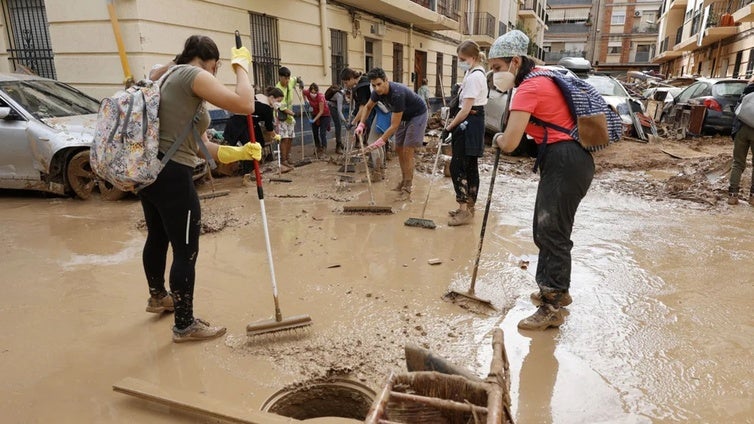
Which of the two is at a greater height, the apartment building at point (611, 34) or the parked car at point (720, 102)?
the apartment building at point (611, 34)

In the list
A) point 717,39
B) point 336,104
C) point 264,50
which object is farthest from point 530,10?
point 264,50

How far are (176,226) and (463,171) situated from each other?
10.9ft

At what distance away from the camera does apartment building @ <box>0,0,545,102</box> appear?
284 inches

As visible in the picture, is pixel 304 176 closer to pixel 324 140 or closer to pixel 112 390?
pixel 324 140

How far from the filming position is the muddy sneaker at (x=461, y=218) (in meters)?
5.11

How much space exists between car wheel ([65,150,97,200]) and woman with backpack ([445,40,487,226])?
4747mm

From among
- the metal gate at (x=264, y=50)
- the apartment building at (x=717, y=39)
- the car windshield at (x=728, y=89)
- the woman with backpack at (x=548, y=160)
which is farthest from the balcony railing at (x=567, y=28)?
the woman with backpack at (x=548, y=160)

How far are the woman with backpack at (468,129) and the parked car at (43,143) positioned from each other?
453cm

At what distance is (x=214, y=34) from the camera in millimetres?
8422

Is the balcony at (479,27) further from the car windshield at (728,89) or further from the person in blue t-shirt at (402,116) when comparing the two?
the person in blue t-shirt at (402,116)

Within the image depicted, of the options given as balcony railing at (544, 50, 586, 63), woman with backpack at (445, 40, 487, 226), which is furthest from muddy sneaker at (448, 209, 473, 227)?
balcony railing at (544, 50, 586, 63)

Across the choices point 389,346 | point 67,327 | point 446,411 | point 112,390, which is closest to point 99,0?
point 67,327

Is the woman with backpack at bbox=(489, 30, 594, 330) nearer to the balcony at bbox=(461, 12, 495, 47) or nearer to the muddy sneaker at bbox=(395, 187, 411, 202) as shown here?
the muddy sneaker at bbox=(395, 187, 411, 202)

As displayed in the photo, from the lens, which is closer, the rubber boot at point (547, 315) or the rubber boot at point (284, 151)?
the rubber boot at point (547, 315)
